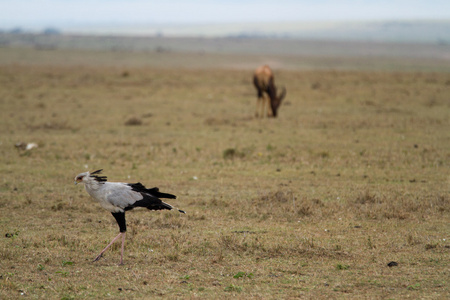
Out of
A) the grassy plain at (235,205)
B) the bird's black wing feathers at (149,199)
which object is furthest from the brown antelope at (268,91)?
the bird's black wing feathers at (149,199)

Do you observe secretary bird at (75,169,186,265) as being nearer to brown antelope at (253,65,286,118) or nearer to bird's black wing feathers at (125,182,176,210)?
bird's black wing feathers at (125,182,176,210)

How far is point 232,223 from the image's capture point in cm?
771

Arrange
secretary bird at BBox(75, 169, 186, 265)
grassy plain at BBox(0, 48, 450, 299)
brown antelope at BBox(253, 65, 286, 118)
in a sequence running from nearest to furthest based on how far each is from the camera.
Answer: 1. grassy plain at BBox(0, 48, 450, 299)
2. secretary bird at BBox(75, 169, 186, 265)
3. brown antelope at BBox(253, 65, 286, 118)

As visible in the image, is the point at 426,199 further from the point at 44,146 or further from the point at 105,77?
the point at 105,77

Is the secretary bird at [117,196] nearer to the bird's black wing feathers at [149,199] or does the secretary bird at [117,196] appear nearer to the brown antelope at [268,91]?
the bird's black wing feathers at [149,199]

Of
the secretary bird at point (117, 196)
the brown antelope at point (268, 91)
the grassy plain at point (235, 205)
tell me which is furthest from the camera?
the brown antelope at point (268, 91)

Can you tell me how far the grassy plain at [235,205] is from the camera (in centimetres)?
555

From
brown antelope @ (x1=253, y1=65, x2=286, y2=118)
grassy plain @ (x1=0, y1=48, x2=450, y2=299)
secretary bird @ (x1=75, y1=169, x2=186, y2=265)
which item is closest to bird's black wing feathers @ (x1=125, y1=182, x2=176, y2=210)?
secretary bird @ (x1=75, y1=169, x2=186, y2=265)

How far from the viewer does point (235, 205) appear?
27.9 ft

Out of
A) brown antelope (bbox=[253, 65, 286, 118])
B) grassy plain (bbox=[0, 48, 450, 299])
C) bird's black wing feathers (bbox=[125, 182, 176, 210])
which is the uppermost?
brown antelope (bbox=[253, 65, 286, 118])

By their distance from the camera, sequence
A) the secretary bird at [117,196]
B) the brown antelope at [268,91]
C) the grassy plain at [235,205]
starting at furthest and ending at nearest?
the brown antelope at [268,91] → the secretary bird at [117,196] → the grassy plain at [235,205]

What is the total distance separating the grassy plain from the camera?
18.2 ft

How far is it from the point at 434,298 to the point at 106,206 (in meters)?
3.76

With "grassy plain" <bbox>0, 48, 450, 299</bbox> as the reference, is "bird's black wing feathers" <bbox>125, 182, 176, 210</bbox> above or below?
above
